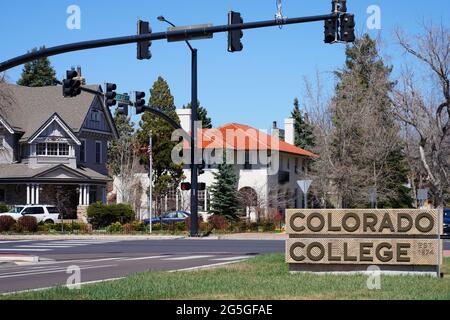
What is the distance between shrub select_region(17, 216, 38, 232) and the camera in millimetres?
44688

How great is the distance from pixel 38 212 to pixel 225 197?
1405 centimetres

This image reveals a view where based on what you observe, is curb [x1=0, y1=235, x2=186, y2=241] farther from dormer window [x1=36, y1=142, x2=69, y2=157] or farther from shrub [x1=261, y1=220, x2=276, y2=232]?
dormer window [x1=36, y1=142, x2=69, y2=157]

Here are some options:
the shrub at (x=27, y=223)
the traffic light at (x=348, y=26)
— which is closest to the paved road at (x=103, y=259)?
the traffic light at (x=348, y=26)

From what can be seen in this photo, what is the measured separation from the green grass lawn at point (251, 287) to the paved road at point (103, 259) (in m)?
2.47

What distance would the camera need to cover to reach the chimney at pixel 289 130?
76.1 meters

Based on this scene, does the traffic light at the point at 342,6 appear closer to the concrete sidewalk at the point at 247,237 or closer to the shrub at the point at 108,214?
the concrete sidewalk at the point at 247,237

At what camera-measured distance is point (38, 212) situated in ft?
163

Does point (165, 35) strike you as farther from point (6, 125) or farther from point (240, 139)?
point (240, 139)

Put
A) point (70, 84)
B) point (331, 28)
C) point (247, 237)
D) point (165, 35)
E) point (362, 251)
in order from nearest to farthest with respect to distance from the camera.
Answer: point (362, 251) → point (331, 28) → point (165, 35) → point (70, 84) → point (247, 237)

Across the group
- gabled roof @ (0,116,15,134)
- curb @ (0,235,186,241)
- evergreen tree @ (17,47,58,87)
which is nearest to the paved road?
curb @ (0,235,186,241)

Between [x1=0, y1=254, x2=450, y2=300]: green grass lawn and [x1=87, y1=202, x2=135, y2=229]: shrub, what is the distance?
107 feet

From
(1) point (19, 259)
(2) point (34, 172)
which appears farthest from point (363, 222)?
(2) point (34, 172)
